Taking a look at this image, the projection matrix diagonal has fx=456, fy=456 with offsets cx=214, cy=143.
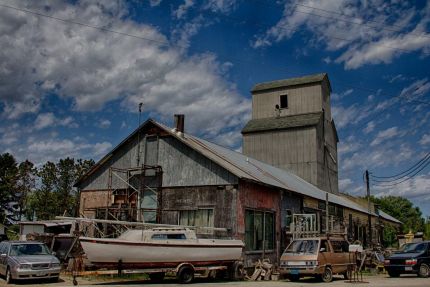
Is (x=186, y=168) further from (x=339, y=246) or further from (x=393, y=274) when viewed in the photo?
(x=393, y=274)


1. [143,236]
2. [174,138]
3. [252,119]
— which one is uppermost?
[252,119]

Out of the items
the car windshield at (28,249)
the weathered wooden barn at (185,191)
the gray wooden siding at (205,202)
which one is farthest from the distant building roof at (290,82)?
the car windshield at (28,249)

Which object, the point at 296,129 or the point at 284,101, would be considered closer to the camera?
the point at 296,129

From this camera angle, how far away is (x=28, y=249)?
1773 cm

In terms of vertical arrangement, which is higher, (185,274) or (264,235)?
(264,235)

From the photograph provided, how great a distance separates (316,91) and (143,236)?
26.5m

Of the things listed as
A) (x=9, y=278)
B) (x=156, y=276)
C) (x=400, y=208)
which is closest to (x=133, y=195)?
(x=156, y=276)

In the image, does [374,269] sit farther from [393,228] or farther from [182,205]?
[393,228]

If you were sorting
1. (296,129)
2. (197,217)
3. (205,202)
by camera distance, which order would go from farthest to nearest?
(296,129) → (197,217) → (205,202)

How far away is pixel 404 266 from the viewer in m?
20.8

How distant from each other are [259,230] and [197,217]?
3.18 metres

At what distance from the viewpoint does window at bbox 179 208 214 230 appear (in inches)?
835

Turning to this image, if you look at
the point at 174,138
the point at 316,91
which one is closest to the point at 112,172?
the point at 174,138

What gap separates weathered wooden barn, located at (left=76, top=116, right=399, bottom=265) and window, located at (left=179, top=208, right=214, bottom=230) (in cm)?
5
